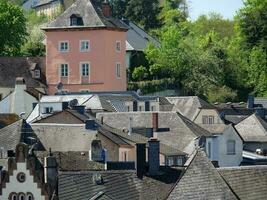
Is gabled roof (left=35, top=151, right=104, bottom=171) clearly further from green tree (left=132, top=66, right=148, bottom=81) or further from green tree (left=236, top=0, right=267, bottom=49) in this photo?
green tree (left=236, top=0, right=267, bottom=49)

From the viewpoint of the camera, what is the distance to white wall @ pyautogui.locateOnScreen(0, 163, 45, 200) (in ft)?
179

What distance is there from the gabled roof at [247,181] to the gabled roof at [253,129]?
41066mm

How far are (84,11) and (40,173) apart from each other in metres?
57.1

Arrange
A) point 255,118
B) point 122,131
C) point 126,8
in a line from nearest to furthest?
point 122,131 < point 255,118 < point 126,8

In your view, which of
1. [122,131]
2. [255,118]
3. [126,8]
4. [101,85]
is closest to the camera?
[122,131]

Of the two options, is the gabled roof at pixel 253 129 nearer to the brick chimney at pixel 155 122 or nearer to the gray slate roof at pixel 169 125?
the gray slate roof at pixel 169 125

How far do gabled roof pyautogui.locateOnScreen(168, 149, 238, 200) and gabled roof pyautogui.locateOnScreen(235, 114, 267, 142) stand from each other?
4241 cm

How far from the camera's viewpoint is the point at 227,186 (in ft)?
165

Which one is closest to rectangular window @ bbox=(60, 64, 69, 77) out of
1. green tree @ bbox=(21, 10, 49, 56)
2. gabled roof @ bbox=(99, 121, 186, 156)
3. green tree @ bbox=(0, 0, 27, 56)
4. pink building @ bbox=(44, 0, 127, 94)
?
pink building @ bbox=(44, 0, 127, 94)

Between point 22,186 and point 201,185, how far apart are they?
804 centimetres

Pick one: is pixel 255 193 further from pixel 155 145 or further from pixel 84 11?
pixel 84 11

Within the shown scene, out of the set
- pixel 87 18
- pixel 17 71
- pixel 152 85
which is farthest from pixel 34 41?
pixel 87 18

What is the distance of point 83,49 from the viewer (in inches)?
4377

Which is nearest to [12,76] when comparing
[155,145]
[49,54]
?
[49,54]
